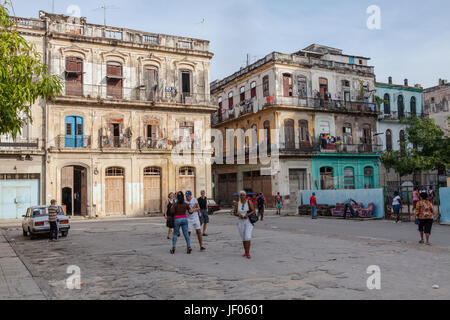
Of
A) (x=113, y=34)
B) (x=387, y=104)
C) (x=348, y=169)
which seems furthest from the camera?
(x=387, y=104)

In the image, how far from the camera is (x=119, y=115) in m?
29.2

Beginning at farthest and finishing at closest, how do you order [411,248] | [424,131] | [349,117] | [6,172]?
[349,117], [424,131], [6,172], [411,248]

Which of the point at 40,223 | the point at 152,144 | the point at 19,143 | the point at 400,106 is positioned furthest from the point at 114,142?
the point at 400,106

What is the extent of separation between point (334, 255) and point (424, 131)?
23390mm

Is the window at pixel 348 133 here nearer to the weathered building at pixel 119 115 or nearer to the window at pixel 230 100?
the window at pixel 230 100

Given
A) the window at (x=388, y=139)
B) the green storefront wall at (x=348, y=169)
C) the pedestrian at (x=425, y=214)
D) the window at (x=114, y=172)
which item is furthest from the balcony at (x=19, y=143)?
the window at (x=388, y=139)

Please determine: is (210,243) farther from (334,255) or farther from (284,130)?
(284,130)

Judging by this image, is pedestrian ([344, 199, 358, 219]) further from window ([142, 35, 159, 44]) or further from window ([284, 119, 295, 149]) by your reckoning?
window ([142, 35, 159, 44])

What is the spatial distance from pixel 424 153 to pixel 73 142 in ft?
81.8

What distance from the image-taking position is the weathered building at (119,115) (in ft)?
90.0

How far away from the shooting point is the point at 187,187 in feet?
102

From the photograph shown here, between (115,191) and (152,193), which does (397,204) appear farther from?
(115,191)

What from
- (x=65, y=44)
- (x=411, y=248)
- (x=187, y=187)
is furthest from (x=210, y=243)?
(x=65, y=44)
